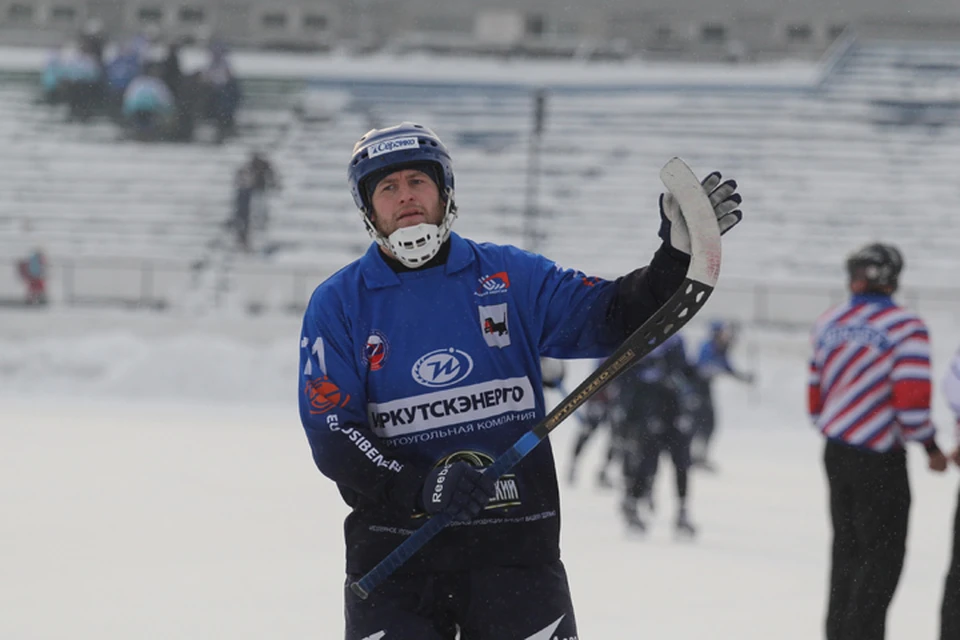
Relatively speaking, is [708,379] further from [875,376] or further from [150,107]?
[150,107]

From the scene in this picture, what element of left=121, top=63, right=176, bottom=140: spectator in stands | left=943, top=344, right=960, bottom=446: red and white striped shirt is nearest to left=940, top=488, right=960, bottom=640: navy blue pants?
left=943, top=344, right=960, bottom=446: red and white striped shirt

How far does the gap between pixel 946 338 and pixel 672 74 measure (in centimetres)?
1430

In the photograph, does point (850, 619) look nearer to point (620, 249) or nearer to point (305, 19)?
point (620, 249)

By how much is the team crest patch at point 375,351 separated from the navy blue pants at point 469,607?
478 mm

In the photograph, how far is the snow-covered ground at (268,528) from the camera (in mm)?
6926

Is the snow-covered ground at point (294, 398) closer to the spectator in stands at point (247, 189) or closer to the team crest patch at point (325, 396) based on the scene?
the spectator in stands at point (247, 189)

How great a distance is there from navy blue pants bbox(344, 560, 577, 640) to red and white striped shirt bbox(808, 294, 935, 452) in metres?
2.49

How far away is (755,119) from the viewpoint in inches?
1216

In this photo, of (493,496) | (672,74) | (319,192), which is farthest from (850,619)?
(672,74)

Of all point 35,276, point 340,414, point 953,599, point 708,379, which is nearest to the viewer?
point 340,414

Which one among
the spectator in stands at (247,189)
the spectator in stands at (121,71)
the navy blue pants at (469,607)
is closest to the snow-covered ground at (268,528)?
the navy blue pants at (469,607)

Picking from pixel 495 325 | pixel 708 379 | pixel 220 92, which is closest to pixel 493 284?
pixel 495 325

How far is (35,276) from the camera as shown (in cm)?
2278

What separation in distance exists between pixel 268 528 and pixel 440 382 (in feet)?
20.3
